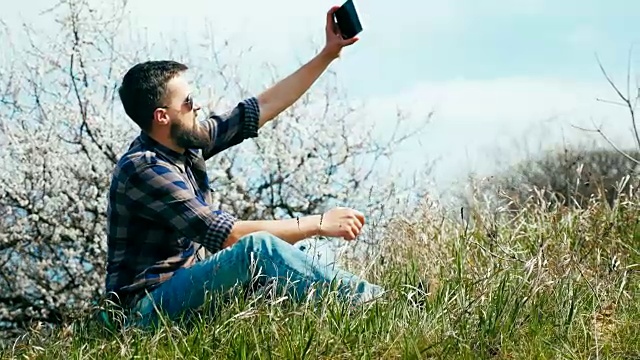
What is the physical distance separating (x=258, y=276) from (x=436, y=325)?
2.04ft

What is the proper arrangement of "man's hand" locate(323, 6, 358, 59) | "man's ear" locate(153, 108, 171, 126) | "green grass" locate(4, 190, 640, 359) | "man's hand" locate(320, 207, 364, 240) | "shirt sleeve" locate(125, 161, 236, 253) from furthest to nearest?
"man's hand" locate(323, 6, 358, 59), "man's ear" locate(153, 108, 171, 126), "shirt sleeve" locate(125, 161, 236, 253), "man's hand" locate(320, 207, 364, 240), "green grass" locate(4, 190, 640, 359)

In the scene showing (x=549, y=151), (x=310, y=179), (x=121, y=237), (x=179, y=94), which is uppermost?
(x=179, y=94)

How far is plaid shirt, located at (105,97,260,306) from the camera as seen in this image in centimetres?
365

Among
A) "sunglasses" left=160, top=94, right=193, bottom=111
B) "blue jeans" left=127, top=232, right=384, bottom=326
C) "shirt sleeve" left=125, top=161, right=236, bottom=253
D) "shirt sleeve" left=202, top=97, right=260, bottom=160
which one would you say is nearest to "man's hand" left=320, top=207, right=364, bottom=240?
"blue jeans" left=127, top=232, right=384, bottom=326

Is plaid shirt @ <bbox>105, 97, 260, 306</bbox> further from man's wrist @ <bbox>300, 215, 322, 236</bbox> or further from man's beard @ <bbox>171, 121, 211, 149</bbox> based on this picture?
man's wrist @ <bbox>300, 215, 322, 236</bbox>

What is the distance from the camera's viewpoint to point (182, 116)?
3.91 metres

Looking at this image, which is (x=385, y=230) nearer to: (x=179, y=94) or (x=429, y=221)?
(x=429, y=221)

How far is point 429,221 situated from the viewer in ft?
16.5

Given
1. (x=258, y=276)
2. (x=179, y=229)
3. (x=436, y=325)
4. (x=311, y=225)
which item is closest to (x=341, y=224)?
(x=311, y=225)

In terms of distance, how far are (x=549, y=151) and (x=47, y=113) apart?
4.14 meters

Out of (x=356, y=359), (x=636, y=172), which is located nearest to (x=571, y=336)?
(x=356, y=359)

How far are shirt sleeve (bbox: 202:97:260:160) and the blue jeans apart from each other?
0.83 metres

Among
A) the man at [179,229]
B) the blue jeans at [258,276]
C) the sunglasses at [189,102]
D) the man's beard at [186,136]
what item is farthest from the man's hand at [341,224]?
the sunglasses at [189,102]

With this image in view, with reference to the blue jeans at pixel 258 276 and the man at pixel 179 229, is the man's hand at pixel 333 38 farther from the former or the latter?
the blue jeans at pixel 258 276
